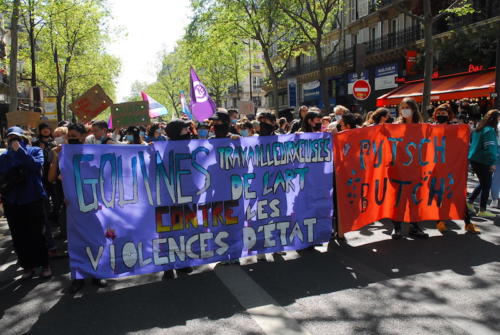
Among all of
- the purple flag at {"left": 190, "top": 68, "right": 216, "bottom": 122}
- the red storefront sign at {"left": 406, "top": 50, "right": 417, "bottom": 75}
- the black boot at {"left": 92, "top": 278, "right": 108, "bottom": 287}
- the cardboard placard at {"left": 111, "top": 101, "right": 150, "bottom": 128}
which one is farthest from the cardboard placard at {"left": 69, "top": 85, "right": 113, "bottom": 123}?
the red storefront sign at {"left": 406, "top": 50, "right": 417, "bottom": 75}

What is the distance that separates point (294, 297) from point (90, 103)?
14.2ft

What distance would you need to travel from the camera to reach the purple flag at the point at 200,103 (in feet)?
38.4

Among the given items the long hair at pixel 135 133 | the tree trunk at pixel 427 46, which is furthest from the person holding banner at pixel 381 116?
the tree trunk at pixel 427 46

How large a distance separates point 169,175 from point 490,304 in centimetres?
327

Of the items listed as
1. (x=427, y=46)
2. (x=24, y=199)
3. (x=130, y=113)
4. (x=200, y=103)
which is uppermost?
(x=427, y=46)

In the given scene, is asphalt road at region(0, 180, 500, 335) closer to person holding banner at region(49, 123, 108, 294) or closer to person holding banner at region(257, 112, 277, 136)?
person holding banner at region(49, 123, 108, 294)

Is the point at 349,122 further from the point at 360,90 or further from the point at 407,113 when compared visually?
the point at 360,90

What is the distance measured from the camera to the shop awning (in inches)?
698

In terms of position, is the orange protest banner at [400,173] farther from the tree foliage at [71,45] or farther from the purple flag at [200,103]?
the tree foliage at [71,45]

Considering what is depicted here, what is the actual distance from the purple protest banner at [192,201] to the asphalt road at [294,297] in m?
0.27

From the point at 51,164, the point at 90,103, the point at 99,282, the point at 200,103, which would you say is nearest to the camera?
the point at 99,282

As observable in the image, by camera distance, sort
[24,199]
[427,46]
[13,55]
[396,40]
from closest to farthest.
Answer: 1. [24,199]
2. [427,46]
3. [13,55]
4. [396,40]

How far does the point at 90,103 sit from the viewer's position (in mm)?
6438

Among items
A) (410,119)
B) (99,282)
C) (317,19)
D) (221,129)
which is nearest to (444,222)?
(410,119)
